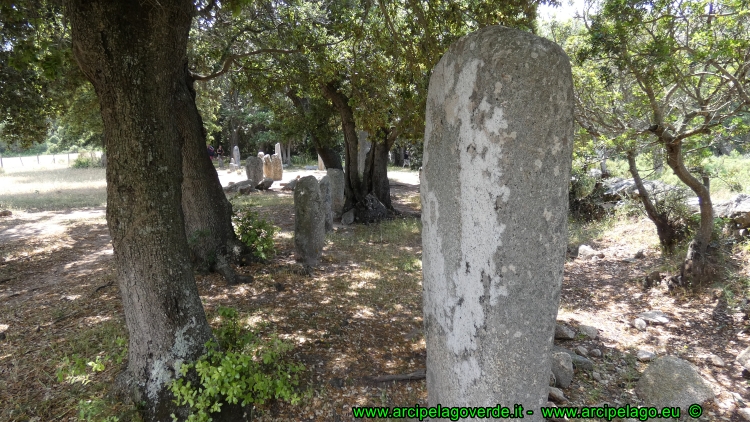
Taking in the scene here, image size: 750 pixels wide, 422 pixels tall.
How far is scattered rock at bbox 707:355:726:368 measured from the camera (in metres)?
4.13

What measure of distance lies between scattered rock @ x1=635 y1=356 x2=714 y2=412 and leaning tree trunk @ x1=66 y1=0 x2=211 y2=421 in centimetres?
373

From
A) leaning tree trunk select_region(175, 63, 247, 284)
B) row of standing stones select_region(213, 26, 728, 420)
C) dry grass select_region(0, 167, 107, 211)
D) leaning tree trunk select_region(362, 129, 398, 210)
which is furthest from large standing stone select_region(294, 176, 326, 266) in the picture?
dry grass select_region(0, 167, 107, 211)

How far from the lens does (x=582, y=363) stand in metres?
3.96

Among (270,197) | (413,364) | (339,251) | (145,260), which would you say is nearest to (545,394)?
(413,364)

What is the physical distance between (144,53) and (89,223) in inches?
401

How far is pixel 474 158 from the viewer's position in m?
2.08

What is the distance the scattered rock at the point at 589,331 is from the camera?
4.68m

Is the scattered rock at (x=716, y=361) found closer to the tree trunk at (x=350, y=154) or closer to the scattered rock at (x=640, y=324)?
the scattered rock at (x=640, y=324)

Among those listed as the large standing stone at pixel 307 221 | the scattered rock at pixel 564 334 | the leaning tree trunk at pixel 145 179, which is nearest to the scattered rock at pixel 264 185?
the large standing stone at pixel 307 221

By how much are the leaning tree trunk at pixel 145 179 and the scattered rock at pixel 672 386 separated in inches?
147

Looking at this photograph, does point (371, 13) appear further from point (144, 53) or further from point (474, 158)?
Answer: point (474, 158)

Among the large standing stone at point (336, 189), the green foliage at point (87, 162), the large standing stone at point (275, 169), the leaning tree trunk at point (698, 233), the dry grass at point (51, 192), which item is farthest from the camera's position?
the green foliage at point (87, 162)

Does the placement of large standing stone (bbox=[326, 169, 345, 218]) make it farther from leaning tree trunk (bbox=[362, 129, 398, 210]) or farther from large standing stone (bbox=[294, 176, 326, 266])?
large standing stone (bbox=[294, 176, 326, 266])

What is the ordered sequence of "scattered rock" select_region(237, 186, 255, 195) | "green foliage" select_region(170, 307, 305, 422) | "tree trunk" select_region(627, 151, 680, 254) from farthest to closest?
"scattered rock" select_region(237, 186, 255, 195) → "tree trunk" select_region(627, 151, 680, 254) → "green foliage" select_region(170, 307, 305, 422)
